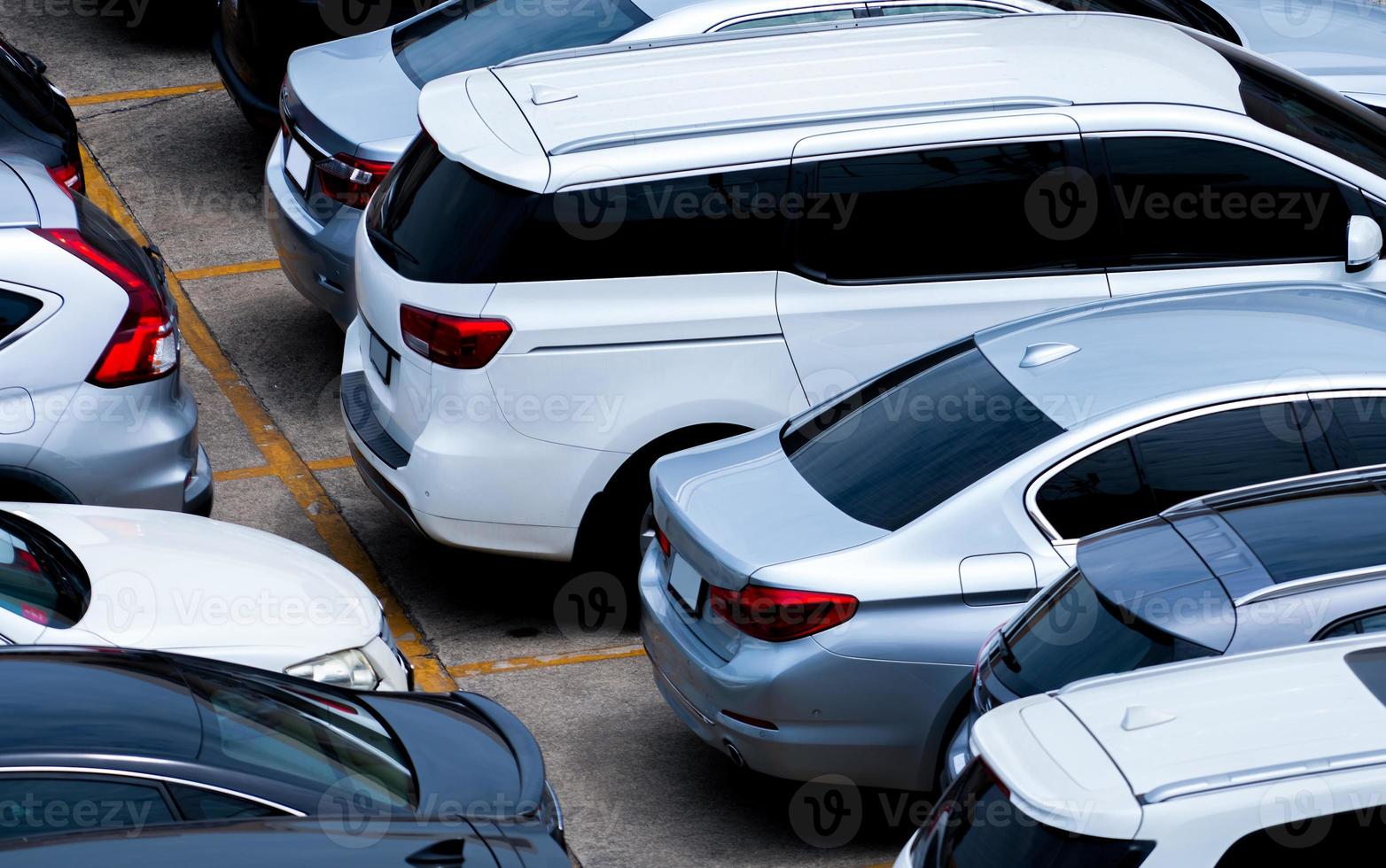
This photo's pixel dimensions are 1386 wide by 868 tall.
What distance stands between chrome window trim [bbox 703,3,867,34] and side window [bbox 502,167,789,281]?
1905mm

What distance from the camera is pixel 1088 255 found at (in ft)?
22.7

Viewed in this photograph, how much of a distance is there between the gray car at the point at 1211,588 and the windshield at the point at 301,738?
154 centimetres

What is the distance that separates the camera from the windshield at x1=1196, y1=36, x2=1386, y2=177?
7.09 m

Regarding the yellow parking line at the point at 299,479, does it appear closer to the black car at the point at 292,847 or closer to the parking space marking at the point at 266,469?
the parking space marking at the point at 266,469

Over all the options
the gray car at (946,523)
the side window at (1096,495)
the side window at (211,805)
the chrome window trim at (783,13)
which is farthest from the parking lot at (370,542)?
the chrome window trim at (783,13)

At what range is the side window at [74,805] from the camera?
383 centimetres

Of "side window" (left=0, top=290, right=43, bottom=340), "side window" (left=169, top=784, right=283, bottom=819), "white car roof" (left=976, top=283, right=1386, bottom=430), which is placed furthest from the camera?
"side window" (left=0, top=290, right=43, bottom=340)

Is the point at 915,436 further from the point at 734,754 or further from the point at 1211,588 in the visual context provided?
the point at 1211,588

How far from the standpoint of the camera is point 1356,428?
5375 mm

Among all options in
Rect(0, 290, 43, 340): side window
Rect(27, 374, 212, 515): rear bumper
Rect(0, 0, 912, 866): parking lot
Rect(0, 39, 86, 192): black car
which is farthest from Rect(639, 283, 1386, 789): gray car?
Rect(0, 39, 86, 192): black car

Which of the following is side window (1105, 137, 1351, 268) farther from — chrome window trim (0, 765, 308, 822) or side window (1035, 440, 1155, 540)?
chrome window trim (0, 765, 308, 822)

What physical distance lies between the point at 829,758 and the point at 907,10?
450 cm

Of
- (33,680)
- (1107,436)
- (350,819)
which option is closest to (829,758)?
(1107,436)

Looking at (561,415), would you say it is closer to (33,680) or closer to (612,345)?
(612,345)
